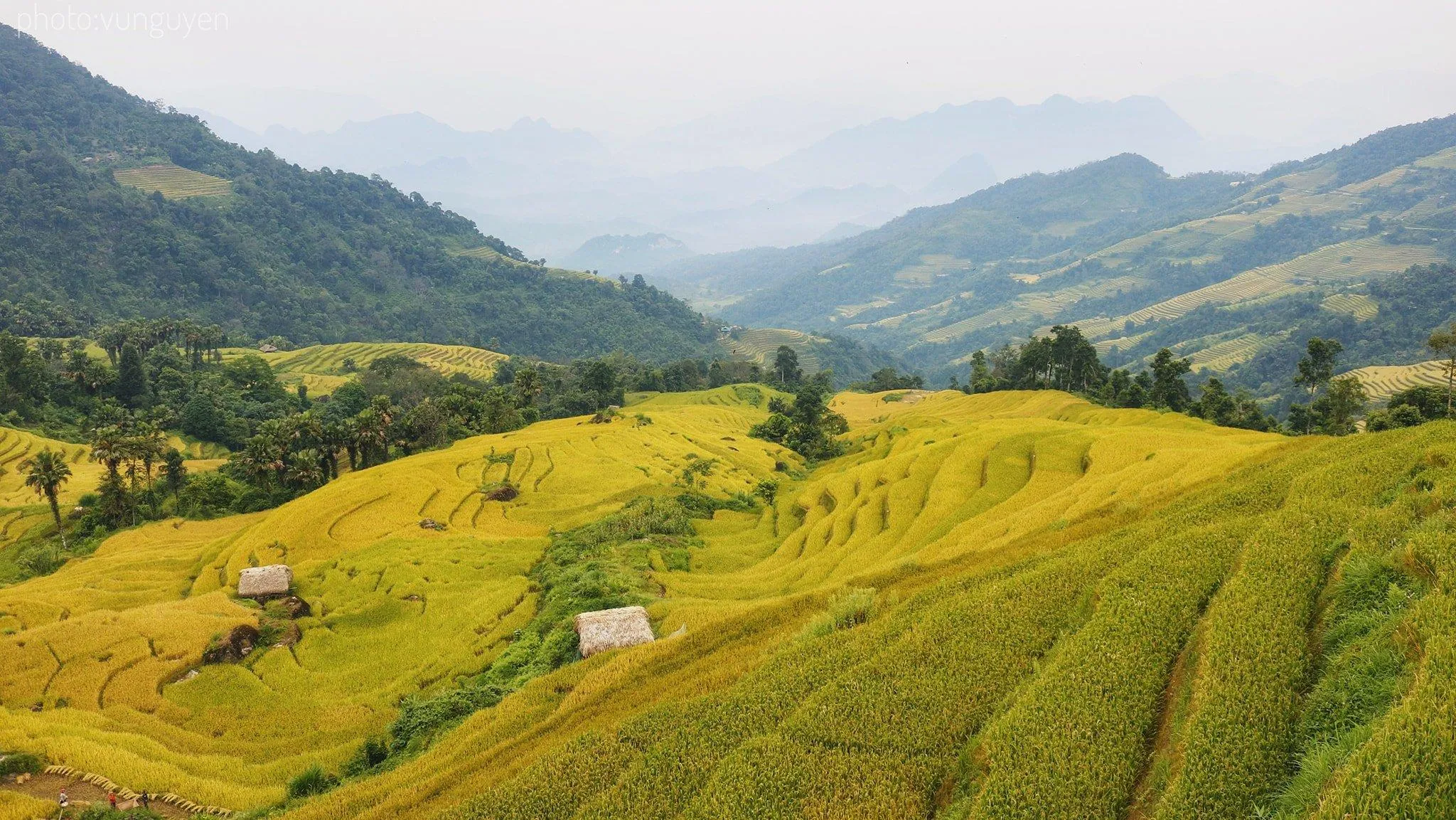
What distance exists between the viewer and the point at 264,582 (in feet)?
91.4

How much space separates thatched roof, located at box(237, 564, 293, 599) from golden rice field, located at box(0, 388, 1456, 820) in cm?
106

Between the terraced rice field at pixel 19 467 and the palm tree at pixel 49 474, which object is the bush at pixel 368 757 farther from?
the terraced rice field at pixel 19 467

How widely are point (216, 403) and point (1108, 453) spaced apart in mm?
102297

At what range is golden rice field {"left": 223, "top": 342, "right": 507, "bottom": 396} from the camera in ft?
398

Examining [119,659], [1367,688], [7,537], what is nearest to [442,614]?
[119,659]

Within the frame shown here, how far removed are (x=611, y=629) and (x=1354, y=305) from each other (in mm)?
223836

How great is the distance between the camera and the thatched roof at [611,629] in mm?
18750

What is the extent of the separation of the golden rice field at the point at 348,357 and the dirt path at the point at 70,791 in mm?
111510

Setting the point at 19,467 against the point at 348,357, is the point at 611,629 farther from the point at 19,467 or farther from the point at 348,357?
the point at 348,357

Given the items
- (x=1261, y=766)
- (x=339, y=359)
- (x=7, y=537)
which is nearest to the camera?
(x=1261, y=766)

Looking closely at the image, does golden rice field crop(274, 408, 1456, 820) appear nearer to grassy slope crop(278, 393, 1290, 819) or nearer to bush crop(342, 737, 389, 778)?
grassy slope crop(278, 393, 1290, 819)

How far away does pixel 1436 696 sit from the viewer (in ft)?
21.2

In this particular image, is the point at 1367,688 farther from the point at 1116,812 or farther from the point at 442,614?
the point at 442,614

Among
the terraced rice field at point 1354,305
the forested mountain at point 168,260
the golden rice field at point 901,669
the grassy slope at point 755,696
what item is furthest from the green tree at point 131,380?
the terraced rice field at point 1354,305
